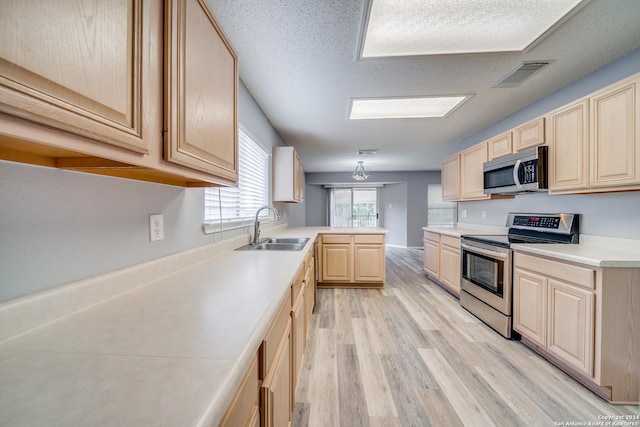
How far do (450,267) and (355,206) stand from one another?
4.97 metres

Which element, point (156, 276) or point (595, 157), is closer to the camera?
point (156, 276)

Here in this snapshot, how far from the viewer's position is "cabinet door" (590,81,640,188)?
1572 millimetres

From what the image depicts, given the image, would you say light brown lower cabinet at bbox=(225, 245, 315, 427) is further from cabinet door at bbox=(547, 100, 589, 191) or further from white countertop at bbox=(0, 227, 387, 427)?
cabinet door at bbox=(547, 100, 589, 191)

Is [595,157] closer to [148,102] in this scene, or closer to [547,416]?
[547,416]

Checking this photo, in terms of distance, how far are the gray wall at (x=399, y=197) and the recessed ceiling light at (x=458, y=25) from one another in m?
5.46

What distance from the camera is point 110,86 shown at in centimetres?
57

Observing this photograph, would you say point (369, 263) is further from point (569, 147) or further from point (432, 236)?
point (569, 147)

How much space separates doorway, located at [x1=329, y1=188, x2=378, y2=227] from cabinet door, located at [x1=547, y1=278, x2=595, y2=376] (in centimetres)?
638

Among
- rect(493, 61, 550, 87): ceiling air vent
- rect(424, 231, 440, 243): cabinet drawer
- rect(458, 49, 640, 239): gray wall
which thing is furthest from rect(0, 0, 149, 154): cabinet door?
rect(424, 231, 440, 243): cabinet drawer

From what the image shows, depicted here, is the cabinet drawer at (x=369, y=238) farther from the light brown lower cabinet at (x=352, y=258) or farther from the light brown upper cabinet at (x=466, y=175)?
the light brown upper cabinet at (x=466, y=175)

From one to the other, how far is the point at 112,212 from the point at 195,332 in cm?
61

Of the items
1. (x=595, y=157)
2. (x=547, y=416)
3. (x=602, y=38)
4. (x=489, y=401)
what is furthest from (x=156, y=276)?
(x=602, y=38)

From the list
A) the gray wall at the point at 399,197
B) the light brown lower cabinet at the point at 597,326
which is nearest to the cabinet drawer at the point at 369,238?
the light brown lower cabinet at the point at 597,326

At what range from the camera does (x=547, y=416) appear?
4.62 feet
